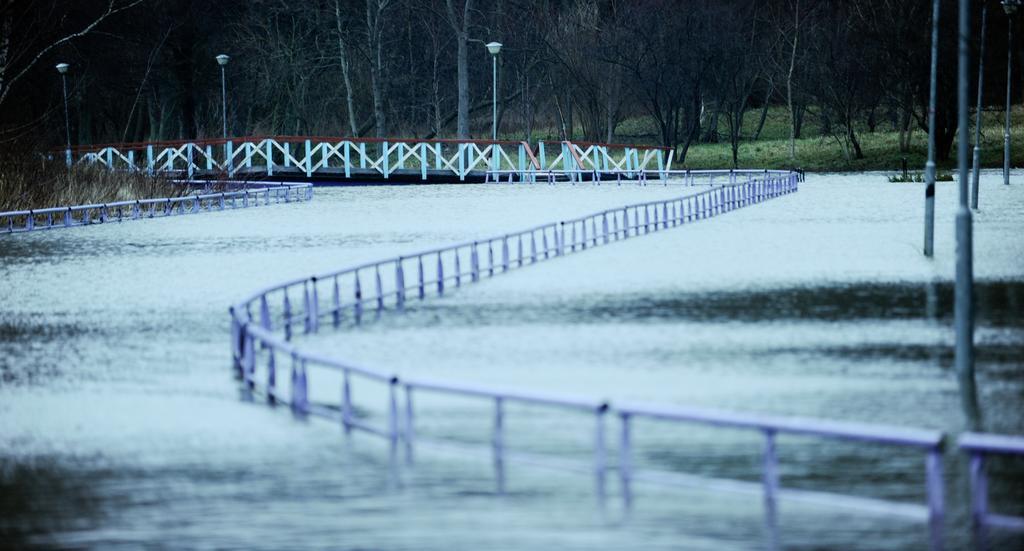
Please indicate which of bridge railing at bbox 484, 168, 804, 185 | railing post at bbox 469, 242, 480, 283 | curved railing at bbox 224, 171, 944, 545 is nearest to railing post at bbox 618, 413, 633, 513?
curved railing at bbox 224, 171, 944, 545

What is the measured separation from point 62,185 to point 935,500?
1637 inches

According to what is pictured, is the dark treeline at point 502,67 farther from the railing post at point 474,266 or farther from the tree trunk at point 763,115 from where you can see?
the railing post at point 474,266

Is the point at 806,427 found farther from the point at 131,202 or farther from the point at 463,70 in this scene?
the point at 463,70

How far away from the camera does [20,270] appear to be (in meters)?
29.9

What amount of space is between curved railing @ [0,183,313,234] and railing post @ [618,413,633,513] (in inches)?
1224

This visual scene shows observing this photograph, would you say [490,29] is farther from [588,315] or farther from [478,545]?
[478,545]

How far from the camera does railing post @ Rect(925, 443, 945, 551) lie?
920 cm

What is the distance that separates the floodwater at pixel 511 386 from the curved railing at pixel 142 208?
9068 millimetres

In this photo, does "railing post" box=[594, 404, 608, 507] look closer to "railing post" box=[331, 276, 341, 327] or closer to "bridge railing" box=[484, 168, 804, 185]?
"railing post" box=[331, 276, 341, 327]

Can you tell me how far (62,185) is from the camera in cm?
4847

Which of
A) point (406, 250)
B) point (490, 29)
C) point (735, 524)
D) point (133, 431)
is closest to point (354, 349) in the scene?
point (133, 431)

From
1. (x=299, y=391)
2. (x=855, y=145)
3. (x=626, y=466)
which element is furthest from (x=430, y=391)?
(x=855, y=145)

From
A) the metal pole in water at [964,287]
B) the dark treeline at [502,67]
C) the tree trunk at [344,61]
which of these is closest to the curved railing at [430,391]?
the metal pole in water at [964,287]

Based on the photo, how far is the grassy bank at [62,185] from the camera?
1770 inches
